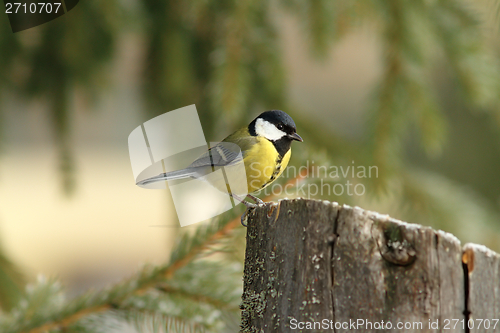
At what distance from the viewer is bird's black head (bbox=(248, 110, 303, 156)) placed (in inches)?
42.4

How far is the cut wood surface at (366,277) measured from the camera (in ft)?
1.70

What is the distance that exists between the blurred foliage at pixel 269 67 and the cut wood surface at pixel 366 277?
13.5 inches

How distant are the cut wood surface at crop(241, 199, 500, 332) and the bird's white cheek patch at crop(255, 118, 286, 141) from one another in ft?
1.69

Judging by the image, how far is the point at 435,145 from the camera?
1162 millimetres

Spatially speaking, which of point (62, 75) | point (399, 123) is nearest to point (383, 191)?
point (399, 123)

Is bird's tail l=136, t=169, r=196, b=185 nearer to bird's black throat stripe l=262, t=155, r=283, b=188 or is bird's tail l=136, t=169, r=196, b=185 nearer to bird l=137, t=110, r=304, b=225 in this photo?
bird l=137, t=110, r=304, b=225

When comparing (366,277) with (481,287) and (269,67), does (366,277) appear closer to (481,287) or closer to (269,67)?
(481,287)

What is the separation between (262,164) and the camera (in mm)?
1046

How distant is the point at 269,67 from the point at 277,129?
216 mm

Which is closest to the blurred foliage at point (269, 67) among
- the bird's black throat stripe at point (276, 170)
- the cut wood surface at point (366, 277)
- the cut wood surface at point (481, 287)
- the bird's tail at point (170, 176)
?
the bird's black throat stripe at point (276, 170)

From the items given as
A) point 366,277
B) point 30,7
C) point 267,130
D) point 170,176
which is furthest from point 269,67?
point 366,277

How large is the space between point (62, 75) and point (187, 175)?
54cm

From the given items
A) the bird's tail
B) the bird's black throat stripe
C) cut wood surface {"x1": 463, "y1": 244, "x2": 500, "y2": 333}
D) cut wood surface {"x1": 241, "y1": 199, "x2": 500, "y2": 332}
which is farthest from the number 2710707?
cut wood surface {"x1": 463, "y1": 244, "x2": 500, "y2": 333}

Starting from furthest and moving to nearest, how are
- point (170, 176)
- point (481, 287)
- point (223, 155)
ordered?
point (223, 155)
point (170, 176)
point (481, 287)
